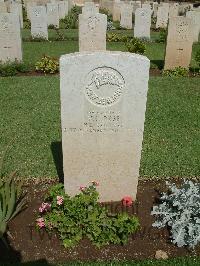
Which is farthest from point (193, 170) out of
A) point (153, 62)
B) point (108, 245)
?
point (153, 62)

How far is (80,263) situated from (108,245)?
44 cm

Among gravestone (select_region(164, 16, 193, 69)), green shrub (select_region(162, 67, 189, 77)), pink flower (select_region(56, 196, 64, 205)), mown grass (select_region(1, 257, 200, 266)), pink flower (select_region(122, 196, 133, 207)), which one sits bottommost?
mown grass (select_region(1, 257, 200, 266))

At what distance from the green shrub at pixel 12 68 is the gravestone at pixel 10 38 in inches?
26.1

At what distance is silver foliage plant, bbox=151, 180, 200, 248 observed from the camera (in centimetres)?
417

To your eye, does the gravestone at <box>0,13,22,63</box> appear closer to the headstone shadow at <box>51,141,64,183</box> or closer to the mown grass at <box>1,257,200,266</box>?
the headstone shadow at <box>51,141,64,183</box>

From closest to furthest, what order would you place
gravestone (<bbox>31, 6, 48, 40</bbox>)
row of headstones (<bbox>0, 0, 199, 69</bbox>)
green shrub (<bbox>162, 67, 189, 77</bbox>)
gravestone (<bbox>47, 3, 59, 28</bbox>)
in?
row of headstones (<bbox>0, 0, 199, 69</bbox>) → green shrub (<bbox>162, 67, 189, 77</bbox>) → gravestone (<bbox>31, 6, 48, 40</bbox>) → gravestone (<bbox>47, 3, 59, 28</bbox>)

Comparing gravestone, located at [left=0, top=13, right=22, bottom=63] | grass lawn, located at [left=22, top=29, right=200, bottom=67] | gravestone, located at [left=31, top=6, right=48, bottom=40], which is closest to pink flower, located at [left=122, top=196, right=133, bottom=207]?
gravestone, located at [left=0, top=13, right=22, bottom=63]

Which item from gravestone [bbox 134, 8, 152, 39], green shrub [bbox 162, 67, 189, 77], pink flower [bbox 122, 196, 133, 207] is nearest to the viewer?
pink flower [bbox 122, 196, 133, 207]

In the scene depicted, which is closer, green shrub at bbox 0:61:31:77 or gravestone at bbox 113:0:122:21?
green shrub at bbox 0:61:31:77

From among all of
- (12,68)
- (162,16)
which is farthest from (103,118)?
(162,16)

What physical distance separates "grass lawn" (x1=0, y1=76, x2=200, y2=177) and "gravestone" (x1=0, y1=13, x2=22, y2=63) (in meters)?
1.95

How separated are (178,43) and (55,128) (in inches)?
259

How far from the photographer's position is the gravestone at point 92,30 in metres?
11.5

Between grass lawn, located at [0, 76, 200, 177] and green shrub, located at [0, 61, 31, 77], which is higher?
green shrub, located at [0, 61, 31, 77]
